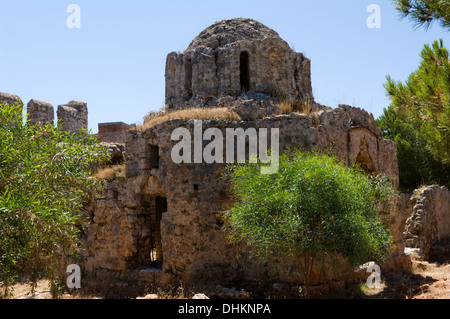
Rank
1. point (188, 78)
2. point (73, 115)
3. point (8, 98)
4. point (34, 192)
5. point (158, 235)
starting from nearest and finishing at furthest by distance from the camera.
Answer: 1. point (34, 192)
2. point (158, 235)
3. point (8, 98)
4. point (188, 78)
5. point (73, 115)

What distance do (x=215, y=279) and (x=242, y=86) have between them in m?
6.35

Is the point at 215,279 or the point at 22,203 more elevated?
the point at 22,203

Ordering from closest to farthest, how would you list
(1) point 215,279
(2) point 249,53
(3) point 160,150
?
(1) point 215,279, (3) point 160,150, (2) point 249,53

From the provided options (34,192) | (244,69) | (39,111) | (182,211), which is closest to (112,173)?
(182,211)

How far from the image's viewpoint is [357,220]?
827cm

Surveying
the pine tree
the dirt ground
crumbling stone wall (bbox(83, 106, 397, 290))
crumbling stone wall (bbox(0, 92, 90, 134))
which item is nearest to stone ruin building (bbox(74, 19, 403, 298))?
crumbling stone wall (bbox(83, 106, 397, 290))

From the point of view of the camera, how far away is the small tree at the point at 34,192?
6590 millimetres

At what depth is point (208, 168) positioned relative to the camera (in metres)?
11.6

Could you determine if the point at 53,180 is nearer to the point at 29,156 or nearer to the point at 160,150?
the point at 29,156

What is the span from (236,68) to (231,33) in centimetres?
159

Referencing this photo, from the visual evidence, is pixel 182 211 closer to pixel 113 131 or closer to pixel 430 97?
pixel 430 97

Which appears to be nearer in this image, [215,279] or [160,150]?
[215,279]

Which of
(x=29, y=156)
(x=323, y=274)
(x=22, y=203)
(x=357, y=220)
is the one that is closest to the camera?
(x=22, y=203)
